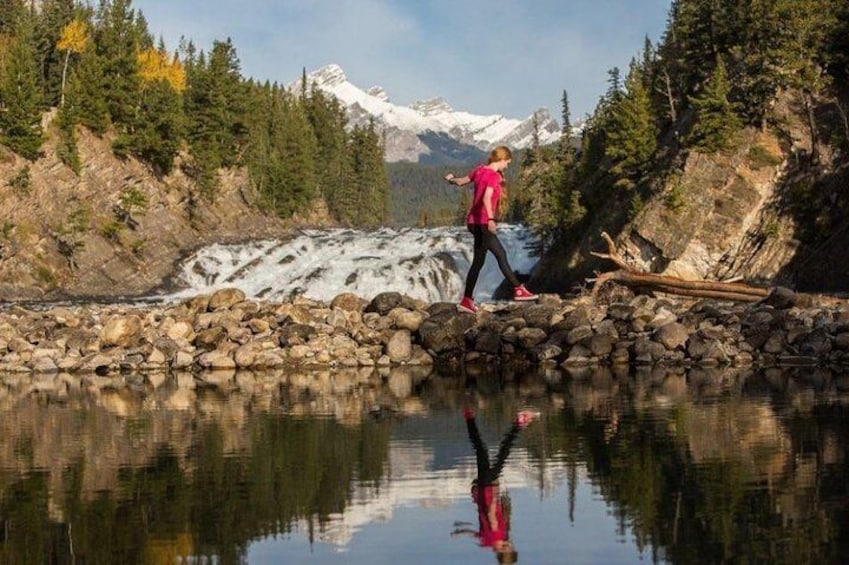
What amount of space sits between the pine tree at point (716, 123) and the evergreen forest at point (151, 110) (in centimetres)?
4868

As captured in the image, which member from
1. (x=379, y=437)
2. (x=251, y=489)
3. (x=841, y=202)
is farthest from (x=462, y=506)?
(x=841, y=202)

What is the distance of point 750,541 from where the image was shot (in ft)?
18.5

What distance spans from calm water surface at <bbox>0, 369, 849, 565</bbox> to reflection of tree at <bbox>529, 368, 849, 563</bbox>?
25mm

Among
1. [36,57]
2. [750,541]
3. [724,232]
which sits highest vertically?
[36,57]

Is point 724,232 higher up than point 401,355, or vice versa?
point 724,232

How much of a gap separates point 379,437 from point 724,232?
48122 mm

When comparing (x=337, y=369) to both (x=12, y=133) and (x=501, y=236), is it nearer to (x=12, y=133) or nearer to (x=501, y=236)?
(x=501, y=236)

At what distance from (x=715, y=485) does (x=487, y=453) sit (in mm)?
2698

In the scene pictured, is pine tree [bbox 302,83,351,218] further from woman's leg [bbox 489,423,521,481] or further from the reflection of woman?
the reflection of woman

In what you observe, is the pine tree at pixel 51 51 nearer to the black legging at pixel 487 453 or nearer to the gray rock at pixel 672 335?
the gray rock at pixel 672 335

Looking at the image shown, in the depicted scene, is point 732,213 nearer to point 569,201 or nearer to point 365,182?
point 569,201

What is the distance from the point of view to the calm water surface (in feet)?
19.1

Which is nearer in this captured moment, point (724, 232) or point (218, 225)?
point (724, 232)

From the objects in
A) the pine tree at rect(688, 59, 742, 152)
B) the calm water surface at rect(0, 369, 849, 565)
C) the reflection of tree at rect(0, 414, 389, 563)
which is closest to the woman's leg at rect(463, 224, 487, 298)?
the calm water surface at rect(0, 369, 849, 565)
